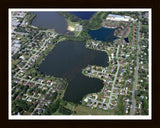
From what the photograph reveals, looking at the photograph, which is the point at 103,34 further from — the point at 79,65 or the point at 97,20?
the point at 79,65

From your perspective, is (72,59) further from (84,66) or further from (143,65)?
(143,65)

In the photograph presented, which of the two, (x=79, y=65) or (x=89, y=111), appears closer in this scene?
(x=89, y=111)

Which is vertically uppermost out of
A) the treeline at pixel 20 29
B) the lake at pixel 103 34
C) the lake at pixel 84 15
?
the lake at pixel 84 15

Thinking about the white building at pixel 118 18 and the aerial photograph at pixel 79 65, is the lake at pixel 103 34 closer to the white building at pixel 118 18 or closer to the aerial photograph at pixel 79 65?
the aerial photograph at pixel 79 65

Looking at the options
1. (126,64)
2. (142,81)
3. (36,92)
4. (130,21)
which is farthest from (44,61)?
(130,21)

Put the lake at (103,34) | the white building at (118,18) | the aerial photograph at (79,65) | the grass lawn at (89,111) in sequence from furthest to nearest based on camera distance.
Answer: the white building at (118,18), the lake at (103,34), the aerial photograph at (79,65), the grass lawn at (89,111)

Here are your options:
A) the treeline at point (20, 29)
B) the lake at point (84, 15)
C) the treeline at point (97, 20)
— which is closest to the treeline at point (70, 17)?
the lake at point (84, 15)

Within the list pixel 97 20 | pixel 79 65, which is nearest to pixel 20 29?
pixel 97 20
